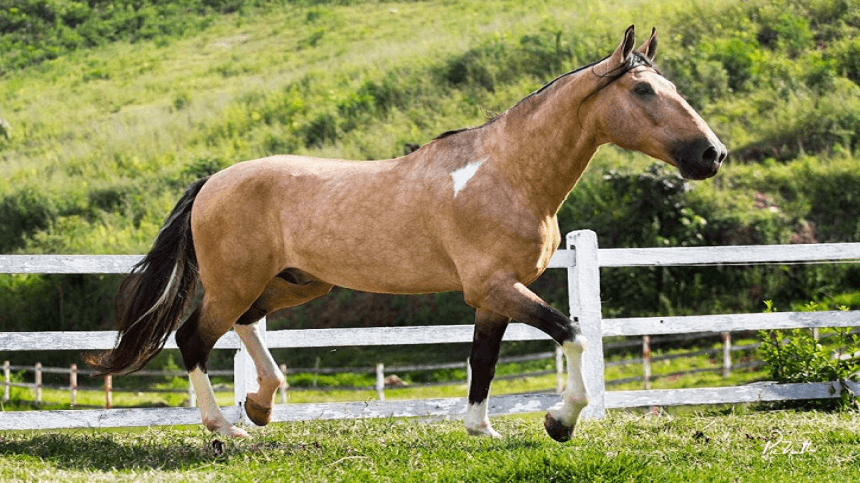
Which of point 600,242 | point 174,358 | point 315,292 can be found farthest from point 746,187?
point 315,292

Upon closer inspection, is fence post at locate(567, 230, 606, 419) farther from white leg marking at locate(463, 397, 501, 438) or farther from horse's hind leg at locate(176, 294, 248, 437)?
horse's hind leg at locate(176, 294, 248, 437)

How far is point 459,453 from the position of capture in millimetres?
4348

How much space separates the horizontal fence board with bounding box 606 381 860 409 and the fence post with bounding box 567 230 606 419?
251 mm

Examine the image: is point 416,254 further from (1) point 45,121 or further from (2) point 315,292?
(1) point 45,121

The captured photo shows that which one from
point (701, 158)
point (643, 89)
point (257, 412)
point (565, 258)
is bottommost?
point (257, 412)

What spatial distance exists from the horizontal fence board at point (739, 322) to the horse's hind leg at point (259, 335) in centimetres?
222

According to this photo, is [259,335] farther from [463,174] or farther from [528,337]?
[528,337]

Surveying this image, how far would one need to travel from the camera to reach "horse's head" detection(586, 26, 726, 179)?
419 cm

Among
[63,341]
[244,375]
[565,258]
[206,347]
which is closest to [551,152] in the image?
[565,258]

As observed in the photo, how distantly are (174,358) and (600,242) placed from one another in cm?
747

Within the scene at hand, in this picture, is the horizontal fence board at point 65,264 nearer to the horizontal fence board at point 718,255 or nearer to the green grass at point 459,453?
the green grass at point 459,453

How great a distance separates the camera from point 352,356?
1648 centimetres

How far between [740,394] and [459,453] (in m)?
2.95

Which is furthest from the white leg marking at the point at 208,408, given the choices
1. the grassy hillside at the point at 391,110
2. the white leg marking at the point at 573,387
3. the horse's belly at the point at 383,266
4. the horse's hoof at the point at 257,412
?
the grassy hillside at the point at 391,110
